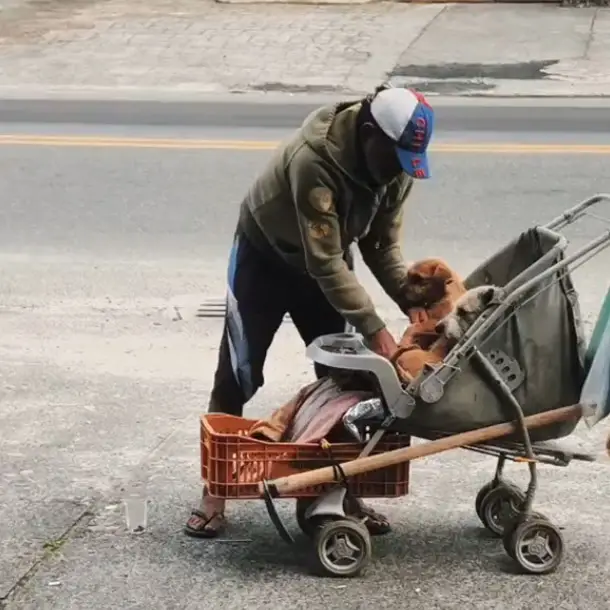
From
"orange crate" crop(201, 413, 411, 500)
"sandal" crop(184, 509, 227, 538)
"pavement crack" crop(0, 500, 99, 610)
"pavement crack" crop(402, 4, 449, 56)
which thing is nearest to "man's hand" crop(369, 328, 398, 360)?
"orange crate" crop(201, 413, 411, 500)

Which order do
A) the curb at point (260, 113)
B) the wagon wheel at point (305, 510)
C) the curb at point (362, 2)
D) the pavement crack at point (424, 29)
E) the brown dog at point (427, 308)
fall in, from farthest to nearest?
1. the curb at point (362, 2)
2. the pavement crack at point (424, 29)
3. the curb at point (260, 113)
4. the wagon wheel at point (305, 510)
5. the brown dog at point (427, 308)

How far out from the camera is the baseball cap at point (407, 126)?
13.0ft

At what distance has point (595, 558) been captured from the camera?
4.36 meters

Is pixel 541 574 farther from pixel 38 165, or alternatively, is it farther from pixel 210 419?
pixel 38 165

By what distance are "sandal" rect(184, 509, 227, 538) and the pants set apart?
1.42 ft

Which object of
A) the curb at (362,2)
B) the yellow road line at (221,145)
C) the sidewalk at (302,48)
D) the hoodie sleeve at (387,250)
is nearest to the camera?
the hoodie sleeve at (387,250)

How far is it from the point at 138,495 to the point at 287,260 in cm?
112

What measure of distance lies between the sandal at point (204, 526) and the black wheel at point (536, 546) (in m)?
1.00

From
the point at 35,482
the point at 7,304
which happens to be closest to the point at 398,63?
the point at 7,304

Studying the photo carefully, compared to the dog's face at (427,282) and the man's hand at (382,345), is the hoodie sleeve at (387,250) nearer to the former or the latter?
the dog's face at (427,282)

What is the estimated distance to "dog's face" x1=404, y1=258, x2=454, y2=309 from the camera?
4.39m

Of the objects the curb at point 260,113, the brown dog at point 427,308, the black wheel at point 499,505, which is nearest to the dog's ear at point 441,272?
the brown dog at point 427,308

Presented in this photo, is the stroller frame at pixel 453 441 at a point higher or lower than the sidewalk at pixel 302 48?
higher

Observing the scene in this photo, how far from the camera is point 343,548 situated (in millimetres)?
4211
